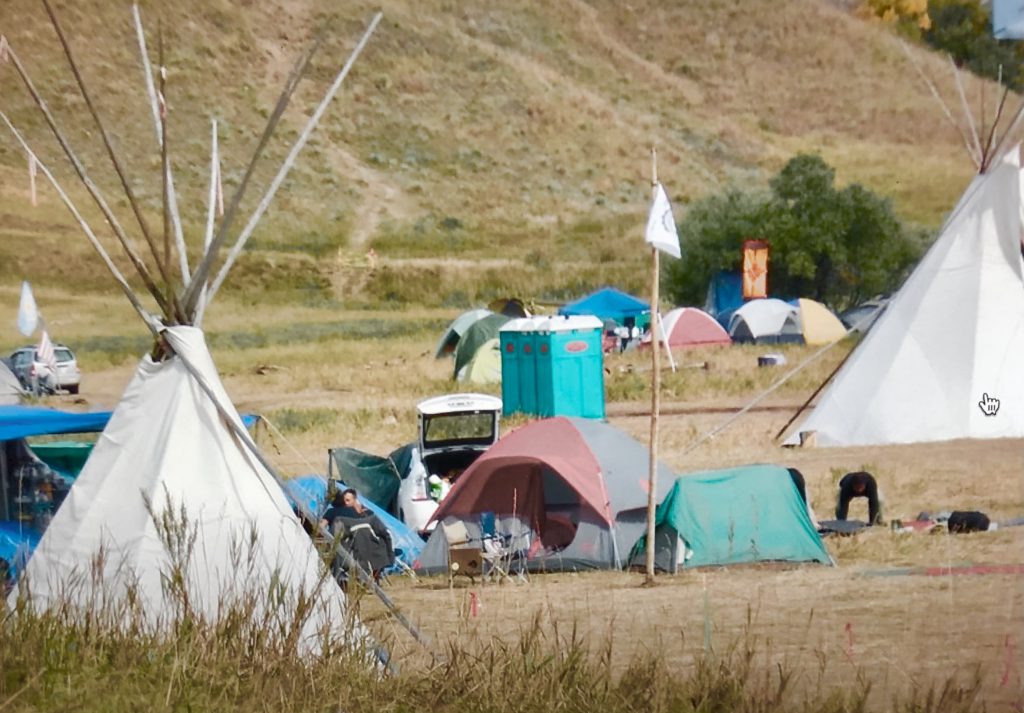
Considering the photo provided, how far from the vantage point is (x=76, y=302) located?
54.5 m

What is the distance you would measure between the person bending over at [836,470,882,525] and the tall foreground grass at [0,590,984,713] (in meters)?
7.14

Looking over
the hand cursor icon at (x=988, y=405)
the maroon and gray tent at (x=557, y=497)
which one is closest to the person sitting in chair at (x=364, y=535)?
the maroon and gray tent at (x=557, y=497)

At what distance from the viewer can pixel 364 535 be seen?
12.3 metres

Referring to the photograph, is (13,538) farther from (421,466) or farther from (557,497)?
(421,466)

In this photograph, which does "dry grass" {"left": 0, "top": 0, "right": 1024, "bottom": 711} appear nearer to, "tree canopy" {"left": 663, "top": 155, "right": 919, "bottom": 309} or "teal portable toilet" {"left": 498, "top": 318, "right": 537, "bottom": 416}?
"teal portable toilet" {"left": 498, "top": 318, "right": 537, "bottom": 416}

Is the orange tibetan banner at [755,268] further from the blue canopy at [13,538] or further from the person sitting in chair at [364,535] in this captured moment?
the blue canopy at [13,538]

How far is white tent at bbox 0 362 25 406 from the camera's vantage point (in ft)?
75.4

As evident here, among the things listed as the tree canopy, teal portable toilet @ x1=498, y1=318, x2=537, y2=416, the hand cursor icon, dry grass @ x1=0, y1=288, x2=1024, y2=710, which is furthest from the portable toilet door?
the tree canopy

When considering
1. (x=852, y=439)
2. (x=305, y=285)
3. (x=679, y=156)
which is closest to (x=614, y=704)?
(x=852, y=439)

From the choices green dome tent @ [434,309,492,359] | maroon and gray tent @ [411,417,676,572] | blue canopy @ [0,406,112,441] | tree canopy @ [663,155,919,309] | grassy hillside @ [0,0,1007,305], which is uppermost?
grassy hillside @ [0,0,1007,305]

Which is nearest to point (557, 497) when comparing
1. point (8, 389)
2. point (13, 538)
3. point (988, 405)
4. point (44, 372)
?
point (13, 538)

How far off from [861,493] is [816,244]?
30448 mm

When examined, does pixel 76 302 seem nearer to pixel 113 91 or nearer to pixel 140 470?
pixel 113 91

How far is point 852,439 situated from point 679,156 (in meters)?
65.4
